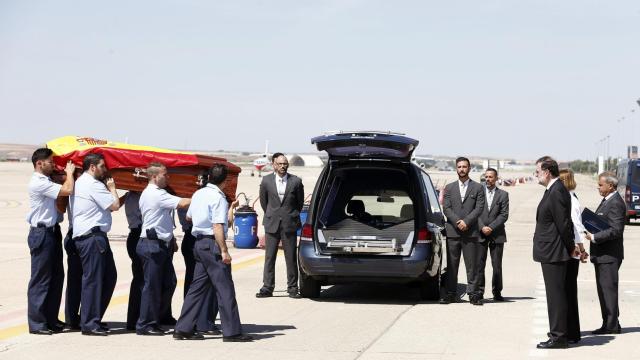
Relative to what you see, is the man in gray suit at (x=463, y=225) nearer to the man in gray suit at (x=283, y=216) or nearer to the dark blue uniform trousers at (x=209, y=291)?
the man in gray suit at (x=283, y=216)

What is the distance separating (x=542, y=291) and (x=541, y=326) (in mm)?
3735

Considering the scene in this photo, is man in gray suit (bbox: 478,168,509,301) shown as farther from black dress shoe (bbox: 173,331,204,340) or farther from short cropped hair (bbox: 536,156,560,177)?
black dress shoe (bbox: 173,331,204,340)

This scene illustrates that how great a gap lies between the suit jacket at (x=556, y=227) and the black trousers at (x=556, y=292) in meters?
0.09

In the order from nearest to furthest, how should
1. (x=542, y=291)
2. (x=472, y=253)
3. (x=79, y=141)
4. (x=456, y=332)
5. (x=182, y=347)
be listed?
(x=182, y=347) → (x=456, y=332) → (x=79, y=141) → (x=472, y=253) → (x=542, y=291)

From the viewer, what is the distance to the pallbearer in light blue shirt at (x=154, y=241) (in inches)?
423

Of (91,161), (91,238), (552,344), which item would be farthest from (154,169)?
(552,344)

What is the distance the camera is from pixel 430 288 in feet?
45.9

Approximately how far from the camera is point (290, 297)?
14.3 metres

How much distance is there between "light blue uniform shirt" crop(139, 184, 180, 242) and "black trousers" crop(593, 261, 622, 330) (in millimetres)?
4451

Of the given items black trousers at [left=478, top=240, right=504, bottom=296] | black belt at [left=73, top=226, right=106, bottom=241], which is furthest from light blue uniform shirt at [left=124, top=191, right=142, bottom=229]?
black trousers at [left=478, top=240, right=504, bottom=296]

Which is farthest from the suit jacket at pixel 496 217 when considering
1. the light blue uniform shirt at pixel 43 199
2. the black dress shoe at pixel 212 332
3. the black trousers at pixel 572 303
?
the light blue uniform shirt at pixel 43 199

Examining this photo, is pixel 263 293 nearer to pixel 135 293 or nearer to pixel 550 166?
pixel 135 293

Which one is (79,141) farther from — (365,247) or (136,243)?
(365,247)

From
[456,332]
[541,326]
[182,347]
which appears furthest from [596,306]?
[182,347]
